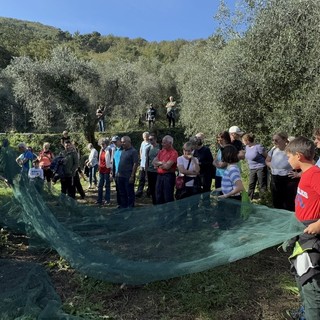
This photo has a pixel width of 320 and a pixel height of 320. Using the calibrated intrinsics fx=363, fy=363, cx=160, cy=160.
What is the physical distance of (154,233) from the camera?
4738 mm

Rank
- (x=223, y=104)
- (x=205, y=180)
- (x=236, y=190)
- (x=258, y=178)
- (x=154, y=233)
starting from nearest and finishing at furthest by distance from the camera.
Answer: (x=236, y=190) → (x=154, y=233) → (x=205, y=180) → (x=258, y=178) → (x=223, y=104)

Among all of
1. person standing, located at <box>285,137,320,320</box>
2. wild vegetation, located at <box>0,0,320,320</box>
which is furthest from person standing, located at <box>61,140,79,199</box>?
person standing, located at <box>285,137,320,320</box>

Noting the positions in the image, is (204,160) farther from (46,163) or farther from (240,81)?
(46,163)

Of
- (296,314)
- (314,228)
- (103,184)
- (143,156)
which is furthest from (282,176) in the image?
(103,184)

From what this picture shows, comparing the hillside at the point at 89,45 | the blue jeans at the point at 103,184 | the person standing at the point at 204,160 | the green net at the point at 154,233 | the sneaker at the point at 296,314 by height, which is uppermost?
the hillside at the point at 89,45

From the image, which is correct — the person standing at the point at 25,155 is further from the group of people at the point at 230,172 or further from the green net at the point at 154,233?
the green net at the point at 154,233

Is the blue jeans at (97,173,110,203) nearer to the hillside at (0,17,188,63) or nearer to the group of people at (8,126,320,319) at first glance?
the group of people at (8,126,320,319)

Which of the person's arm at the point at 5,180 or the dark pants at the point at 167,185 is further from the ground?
the person's arm at the point at 5,180

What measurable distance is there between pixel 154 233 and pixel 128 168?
3.09 metres

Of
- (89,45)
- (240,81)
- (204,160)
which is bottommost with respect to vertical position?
(204,160)

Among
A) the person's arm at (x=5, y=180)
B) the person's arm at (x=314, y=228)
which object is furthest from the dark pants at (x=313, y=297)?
the person's arm at (x=5, y=180)

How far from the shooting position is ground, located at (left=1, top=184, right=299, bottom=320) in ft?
12.6

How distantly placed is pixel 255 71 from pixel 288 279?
669 cm

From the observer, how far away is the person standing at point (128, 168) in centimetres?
762
